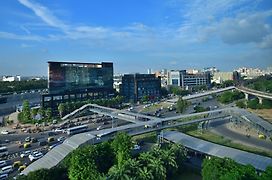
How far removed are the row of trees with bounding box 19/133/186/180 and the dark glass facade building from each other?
16.5 meters

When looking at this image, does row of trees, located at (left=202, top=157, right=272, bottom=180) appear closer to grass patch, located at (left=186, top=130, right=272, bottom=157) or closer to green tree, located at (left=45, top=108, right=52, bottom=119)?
grass patch, located at (left=186, top=130, right=272, bottom=157)

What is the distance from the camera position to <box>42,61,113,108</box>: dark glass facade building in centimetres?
2650

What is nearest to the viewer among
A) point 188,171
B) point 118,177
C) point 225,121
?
point 118,177

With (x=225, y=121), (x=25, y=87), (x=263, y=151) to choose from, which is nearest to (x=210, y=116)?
(x=225, y=121)

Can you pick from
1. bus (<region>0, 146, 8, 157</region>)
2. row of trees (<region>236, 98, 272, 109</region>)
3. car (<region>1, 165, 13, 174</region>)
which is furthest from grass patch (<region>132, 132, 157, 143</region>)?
row of trees (<region>236, 98, 272, 109</region>)

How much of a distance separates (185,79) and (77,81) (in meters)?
27.1

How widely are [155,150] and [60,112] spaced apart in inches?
635

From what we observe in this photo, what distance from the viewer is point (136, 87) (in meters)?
35.2

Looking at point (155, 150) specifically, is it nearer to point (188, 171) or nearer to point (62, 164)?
point (188, 171)

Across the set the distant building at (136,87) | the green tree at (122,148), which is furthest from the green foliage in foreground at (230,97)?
the green tree at (122,148)

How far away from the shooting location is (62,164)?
34.7ft

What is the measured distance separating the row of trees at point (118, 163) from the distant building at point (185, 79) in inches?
1580

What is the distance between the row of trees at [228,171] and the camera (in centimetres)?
783

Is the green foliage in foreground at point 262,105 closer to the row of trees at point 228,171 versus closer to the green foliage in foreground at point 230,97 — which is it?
the green foliage in foreground at point 230,97
